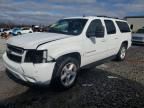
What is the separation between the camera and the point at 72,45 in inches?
194

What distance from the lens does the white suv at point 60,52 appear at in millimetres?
4289

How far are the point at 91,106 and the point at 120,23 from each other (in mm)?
4761

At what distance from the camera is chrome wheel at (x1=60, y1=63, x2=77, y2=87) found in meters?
4.78

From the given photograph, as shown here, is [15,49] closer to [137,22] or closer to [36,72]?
[36,72]

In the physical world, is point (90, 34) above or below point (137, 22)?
below

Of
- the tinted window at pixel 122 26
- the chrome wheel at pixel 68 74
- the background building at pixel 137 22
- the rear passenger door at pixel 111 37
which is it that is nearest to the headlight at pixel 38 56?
the chrome wheel at pixel 68 74

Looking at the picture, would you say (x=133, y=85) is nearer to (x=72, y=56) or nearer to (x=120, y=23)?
(x=72, y=56)

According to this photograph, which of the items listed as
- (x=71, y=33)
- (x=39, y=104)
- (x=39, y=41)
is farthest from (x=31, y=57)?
(x=71, y=33)

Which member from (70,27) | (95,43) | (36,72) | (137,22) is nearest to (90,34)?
(95,43)

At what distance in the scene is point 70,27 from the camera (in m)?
5.83

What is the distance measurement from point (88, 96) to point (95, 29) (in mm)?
2244

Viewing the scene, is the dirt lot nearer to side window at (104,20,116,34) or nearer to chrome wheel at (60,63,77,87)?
chrome wheel at (60,63,77,87)

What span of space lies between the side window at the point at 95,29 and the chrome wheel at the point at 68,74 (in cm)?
114

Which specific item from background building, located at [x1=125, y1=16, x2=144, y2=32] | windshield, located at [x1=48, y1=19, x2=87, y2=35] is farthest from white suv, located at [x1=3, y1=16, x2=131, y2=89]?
background building, located at [x1=125, y1=16, x2=144, y2=32]
